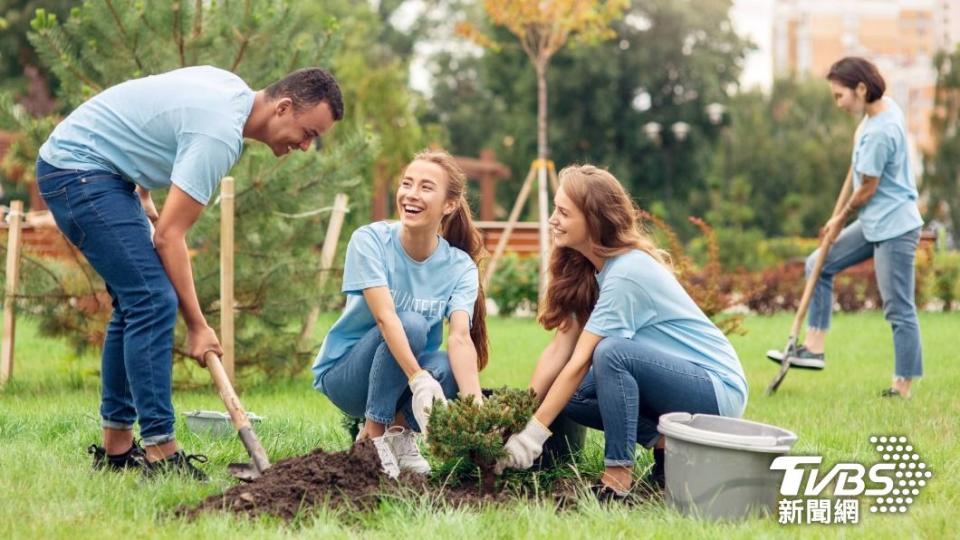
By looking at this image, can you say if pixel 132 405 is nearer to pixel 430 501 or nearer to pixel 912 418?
pixel 430 501

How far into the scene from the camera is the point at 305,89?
12.5ft

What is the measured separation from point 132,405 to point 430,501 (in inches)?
49.6

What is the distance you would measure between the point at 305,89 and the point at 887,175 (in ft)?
12.2

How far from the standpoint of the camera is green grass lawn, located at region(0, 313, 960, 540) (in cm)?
311

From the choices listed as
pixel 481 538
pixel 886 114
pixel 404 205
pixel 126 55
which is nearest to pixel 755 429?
pixel 481 538

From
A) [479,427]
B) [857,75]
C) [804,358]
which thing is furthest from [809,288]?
[479,427]

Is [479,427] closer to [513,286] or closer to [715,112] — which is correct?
[513,286]

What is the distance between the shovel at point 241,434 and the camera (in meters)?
3.68

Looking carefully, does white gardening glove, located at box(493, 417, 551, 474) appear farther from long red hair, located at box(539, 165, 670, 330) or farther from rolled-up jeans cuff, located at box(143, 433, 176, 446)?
rolled-up jeans cuff, located at box(143, 433, 176, 446)

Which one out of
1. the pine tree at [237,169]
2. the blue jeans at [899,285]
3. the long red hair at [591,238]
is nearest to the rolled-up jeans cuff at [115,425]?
the long red hair at [591,238]

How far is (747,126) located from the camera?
121ft

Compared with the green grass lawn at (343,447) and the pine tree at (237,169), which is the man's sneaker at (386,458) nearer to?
the green grass lawn at (343,447)

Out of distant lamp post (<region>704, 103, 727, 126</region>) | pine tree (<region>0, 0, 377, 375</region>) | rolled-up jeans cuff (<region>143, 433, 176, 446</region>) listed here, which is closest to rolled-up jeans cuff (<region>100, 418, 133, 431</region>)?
rolled-up jeans cuff (<region>143, 433, 176, 446</region>)

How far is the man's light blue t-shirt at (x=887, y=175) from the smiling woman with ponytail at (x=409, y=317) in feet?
9.40
